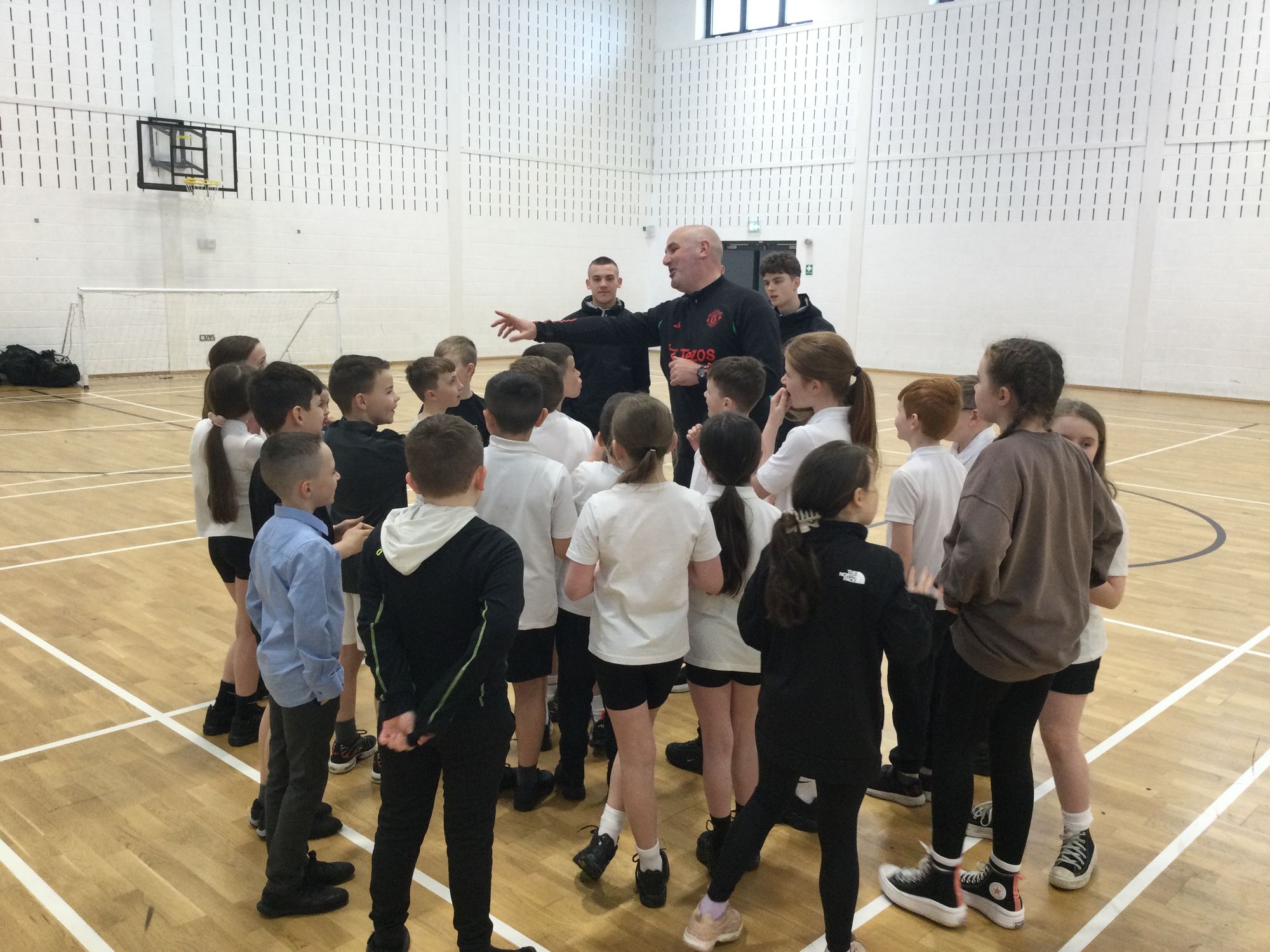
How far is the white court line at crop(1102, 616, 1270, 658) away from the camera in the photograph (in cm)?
449

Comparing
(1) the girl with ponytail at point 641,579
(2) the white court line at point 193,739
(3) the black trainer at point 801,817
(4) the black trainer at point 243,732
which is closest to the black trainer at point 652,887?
(1) the girl with ponytail at point 641,579

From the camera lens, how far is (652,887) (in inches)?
101

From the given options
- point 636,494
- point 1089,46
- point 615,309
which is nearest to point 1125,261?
point 1089,46

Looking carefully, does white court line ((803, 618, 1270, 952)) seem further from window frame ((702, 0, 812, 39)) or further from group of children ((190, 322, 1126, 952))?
window frame ((702, 0, 812, 39))

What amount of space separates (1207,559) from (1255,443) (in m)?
5.65

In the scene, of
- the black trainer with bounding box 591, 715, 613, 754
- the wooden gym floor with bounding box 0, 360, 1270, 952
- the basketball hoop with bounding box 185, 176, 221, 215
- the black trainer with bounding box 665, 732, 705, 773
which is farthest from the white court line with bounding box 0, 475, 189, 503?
the basketball hoop with bounding box 185, 176, 221, 215

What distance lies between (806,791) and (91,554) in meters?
4.41

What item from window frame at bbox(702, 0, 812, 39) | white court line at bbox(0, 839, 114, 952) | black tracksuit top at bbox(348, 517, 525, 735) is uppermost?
window frame at bbox(702, 0, 812, 39)

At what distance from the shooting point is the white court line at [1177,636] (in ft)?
14.7

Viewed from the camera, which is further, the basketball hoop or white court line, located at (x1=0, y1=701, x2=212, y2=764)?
the basketball hoop

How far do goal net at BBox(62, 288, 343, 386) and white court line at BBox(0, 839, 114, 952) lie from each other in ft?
37.9

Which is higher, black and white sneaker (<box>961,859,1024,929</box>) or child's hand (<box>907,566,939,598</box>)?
child's hand (<box>907,566,939,598</box>)

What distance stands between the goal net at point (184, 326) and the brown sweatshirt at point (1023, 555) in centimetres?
1264

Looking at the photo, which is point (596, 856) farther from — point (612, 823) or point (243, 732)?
point (243, 732)
